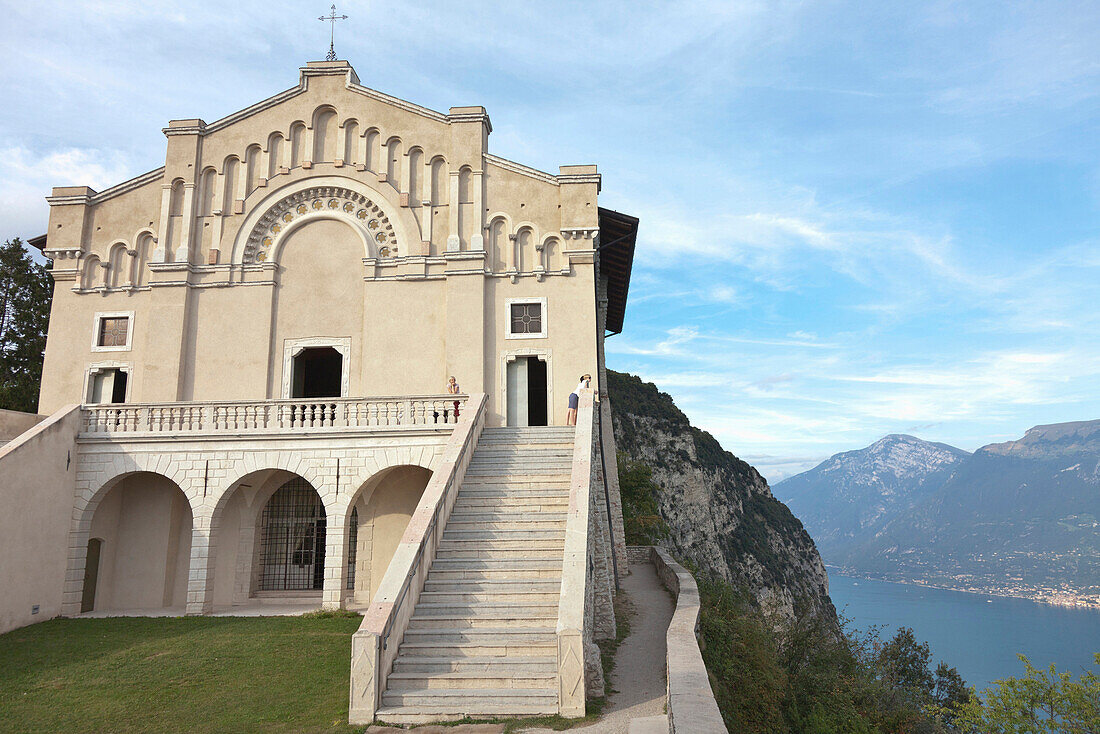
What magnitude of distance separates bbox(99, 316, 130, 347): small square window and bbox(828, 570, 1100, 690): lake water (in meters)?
109

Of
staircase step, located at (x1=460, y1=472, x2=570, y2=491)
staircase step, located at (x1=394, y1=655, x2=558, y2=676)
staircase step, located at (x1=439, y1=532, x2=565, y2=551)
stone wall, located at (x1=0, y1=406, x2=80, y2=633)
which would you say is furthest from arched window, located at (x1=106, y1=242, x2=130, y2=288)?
staircase step, located at (x1=394, y1=655, x2=558, y2=676)

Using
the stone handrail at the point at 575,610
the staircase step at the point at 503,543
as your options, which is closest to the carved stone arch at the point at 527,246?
the stone handrail at the point at 575,610

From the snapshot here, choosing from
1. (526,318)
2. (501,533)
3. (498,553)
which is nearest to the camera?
(498,553)

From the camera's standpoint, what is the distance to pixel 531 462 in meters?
16.0

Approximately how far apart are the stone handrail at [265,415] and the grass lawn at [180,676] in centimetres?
470


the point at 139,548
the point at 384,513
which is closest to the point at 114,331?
the point at 139,548

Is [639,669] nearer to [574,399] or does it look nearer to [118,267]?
[574,399]

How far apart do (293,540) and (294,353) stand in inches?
208

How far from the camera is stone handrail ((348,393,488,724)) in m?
9.66

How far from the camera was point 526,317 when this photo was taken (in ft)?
68.4

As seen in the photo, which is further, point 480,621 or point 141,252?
point 141,252

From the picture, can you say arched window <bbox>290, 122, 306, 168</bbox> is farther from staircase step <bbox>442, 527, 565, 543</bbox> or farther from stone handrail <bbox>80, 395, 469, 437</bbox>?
staircase step <bbox>442, 527, 565, 543</bbox>

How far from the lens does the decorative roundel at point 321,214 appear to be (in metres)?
21.5

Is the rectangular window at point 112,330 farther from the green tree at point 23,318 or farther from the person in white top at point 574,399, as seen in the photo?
the person in white top at point 574,399
